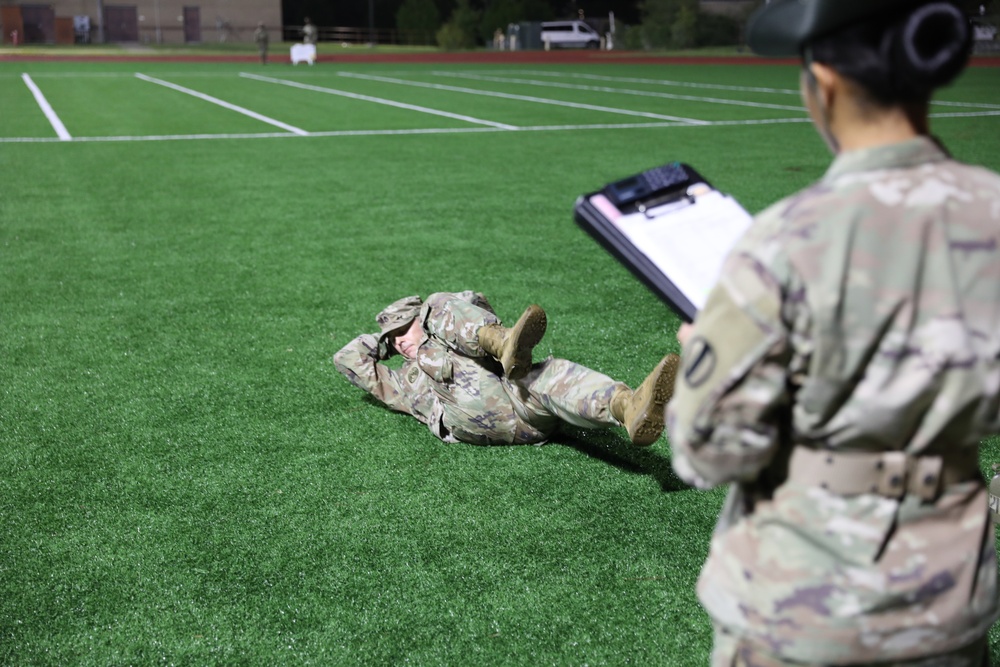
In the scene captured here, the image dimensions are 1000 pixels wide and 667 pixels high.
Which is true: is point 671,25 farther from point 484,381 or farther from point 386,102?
point 484,381

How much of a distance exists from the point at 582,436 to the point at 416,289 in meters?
2.39

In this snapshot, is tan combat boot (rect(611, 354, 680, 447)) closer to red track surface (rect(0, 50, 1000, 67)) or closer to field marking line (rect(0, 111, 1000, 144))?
field marking line (rect(0, 111, 1000, 144))

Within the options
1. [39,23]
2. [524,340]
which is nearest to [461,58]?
[39,23]

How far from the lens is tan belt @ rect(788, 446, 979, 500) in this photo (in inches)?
55.1

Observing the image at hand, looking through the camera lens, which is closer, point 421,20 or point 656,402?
point 656,402

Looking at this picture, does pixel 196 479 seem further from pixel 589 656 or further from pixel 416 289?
pixel 416 289

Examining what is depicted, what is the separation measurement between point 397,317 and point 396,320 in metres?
0.02

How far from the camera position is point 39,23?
199ft

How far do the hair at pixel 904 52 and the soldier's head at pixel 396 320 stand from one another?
3.10 m

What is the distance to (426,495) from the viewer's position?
3580 millimetres

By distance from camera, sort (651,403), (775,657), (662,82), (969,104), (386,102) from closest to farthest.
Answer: (775,657) < (651,403) < (969,104) < (386,102) < (662,82)

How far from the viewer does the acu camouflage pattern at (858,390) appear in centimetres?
133

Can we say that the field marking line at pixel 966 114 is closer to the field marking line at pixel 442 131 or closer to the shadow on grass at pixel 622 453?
the field marking line at pixel 442 131

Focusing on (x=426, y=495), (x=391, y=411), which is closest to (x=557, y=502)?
(x=426, y=495)
